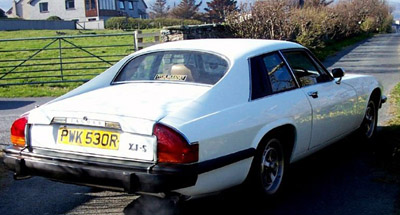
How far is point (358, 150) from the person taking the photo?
629 cm

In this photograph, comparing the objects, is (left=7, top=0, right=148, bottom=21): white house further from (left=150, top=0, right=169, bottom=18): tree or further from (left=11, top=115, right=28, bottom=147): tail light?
(left=11, top=115, right=28, bottom=147): tail light

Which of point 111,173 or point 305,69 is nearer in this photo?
point 111,173

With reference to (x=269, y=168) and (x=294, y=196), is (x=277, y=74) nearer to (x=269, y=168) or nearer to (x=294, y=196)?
(x=269, y=168)

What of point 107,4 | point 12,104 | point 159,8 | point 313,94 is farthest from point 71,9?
point 313,94

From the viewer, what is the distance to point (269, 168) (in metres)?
4.61

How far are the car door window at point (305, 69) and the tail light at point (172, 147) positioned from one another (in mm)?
1997

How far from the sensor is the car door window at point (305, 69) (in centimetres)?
526

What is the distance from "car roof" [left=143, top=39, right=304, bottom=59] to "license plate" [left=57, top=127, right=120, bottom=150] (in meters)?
1.48

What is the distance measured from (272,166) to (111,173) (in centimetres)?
168

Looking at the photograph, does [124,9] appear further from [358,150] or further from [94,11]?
[358,150]

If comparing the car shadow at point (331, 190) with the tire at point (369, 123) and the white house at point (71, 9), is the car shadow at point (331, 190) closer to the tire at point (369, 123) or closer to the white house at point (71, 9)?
the tire at point (369, 123)

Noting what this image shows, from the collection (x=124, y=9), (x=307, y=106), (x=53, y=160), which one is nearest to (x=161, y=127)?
(x=53, y=160)

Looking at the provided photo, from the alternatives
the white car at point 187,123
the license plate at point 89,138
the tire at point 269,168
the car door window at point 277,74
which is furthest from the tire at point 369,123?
the license plate at point 89,138

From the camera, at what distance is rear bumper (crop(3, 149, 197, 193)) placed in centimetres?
356
